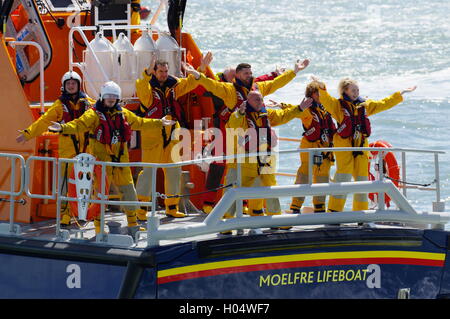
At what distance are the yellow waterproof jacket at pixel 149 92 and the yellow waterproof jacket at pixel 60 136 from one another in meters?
0.55

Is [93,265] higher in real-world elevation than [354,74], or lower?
lower

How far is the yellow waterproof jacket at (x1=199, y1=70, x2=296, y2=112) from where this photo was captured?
8.90m

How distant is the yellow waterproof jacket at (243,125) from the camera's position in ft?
27.3

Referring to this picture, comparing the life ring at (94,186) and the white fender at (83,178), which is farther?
the life ring at (94,186)

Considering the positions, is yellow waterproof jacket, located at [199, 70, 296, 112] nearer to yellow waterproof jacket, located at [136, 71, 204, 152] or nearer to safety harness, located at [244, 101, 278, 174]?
yellow waterproof jacket, located at [136, 71, 204, 152]

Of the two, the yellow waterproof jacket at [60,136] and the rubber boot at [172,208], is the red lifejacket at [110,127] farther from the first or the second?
the rubber boot at [172,208]

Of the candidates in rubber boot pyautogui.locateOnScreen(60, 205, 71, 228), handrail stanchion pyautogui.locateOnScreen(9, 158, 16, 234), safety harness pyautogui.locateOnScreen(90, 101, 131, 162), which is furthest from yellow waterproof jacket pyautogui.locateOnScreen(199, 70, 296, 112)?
handrail stanchion pyautogui.locateOnScreen(9, 158, 16, 234)

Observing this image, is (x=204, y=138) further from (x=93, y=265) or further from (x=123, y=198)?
(x=93, y=265)

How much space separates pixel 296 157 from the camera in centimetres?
1927

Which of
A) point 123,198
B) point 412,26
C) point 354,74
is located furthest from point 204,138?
point 412,26

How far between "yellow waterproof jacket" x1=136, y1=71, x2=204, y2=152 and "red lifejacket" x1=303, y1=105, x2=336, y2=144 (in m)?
1.11

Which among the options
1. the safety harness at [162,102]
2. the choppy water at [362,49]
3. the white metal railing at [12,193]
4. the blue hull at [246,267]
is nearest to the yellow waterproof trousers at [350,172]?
the blue hull at [246,267]

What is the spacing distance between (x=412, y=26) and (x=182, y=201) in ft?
84.3

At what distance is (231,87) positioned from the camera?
904 centimetres
